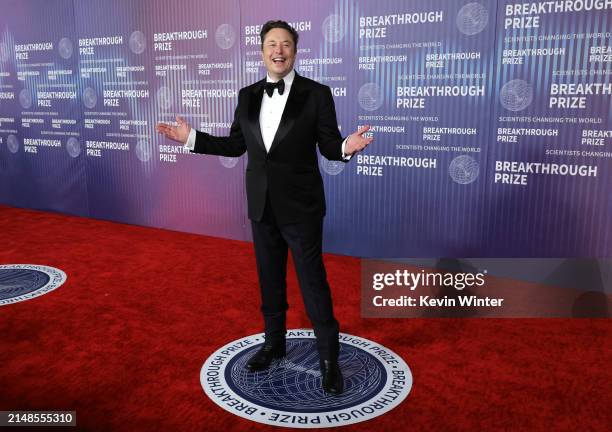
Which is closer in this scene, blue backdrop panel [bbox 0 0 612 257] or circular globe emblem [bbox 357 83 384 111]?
blue backdrop panel [bbox 0 0 612 257]

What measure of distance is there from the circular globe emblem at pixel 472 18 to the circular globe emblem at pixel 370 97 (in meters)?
0.79

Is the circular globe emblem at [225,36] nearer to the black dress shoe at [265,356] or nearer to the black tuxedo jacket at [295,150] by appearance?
the black tuxedo jacket at [295,150]

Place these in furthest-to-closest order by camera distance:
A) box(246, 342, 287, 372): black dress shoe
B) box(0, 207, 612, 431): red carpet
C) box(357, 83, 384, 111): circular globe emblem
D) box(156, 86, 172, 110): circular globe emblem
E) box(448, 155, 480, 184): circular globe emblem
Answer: box(156, 86, 172, 110): circular globe emblem
box(357, 83, 384, 111): circular globe emblem
box(448, 155, 480, 184): circular globe emblem
box(246, 342, 287, 372): black dress shoe
box(0, 207, 612, 431): red carpet

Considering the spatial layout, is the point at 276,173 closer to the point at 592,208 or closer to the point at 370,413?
the point at 370,413

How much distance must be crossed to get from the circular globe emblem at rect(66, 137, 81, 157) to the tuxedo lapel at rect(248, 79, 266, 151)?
15.0 feet

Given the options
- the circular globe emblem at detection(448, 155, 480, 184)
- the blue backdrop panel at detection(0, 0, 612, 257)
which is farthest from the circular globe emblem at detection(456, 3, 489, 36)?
the circular globe emblem at detection(448, 155, 480, 184)

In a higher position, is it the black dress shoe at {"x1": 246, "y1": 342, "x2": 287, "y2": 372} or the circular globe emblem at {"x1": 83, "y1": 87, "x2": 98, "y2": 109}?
the circular globe emblem at {"x1": 83, "y1": 87, "x2": 98, "y2": 109}

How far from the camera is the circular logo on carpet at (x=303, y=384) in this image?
229 cm

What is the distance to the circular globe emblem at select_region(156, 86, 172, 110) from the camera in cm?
553

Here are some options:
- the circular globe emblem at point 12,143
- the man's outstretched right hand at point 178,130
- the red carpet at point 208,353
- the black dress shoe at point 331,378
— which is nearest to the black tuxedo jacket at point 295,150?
the man's outstretched right hand at point 178,130

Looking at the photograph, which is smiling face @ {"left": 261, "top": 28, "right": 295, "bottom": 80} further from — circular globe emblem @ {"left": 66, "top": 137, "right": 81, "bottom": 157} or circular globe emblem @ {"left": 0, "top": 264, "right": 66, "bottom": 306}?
circular globe emblem @ {"left": 66, "top": 137, "right": 81, "bottom": 157}

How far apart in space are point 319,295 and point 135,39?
433 cm

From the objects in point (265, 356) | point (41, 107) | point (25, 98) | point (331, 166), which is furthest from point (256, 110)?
point (25, 98)

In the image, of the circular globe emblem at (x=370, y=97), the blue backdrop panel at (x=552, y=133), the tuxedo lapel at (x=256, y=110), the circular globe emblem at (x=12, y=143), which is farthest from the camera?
the circular globe emblem at (x=12, y=143)
